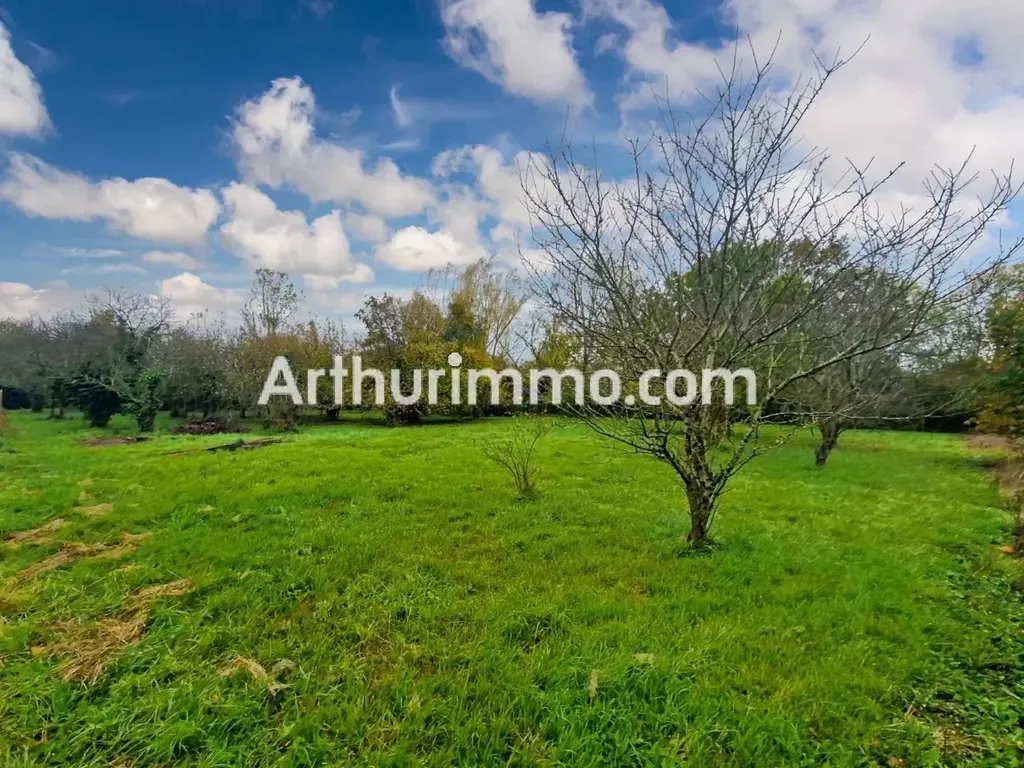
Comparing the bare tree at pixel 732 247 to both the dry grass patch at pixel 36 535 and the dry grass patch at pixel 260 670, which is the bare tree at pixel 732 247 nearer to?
the dry grass patch at pixel 260 670

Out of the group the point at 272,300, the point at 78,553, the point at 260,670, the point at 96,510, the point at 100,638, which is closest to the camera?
the point at 260,670

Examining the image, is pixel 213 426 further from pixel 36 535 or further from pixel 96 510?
pixel 36 535

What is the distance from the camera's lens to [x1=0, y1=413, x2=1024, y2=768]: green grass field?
2188 mm

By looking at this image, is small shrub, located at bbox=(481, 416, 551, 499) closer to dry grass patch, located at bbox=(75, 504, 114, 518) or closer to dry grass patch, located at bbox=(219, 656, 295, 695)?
dry grass patch, located at bbox=(219, 656, 295, 695)

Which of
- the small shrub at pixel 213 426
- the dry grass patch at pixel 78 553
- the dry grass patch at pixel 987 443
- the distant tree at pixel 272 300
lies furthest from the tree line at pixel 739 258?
the distant tree at pixel 272 300

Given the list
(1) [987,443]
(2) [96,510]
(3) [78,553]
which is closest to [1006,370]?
(1) [987,443]

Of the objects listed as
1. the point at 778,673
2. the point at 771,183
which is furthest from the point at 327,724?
the point at 771,183

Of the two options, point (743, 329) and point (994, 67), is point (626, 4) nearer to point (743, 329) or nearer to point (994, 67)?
point (994, 67)

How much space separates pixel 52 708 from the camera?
2.39 m

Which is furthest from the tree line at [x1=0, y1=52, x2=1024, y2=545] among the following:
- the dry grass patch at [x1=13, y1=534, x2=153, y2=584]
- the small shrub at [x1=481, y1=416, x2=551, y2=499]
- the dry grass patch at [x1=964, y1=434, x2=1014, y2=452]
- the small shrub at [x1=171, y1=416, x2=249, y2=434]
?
the small shrub at [x1=171, y1=416, x2=249, y2=434]

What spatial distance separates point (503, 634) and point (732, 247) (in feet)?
11.6

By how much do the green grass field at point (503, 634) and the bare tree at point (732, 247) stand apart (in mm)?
1274

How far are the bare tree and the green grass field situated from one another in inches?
50.1

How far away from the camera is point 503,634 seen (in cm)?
299
